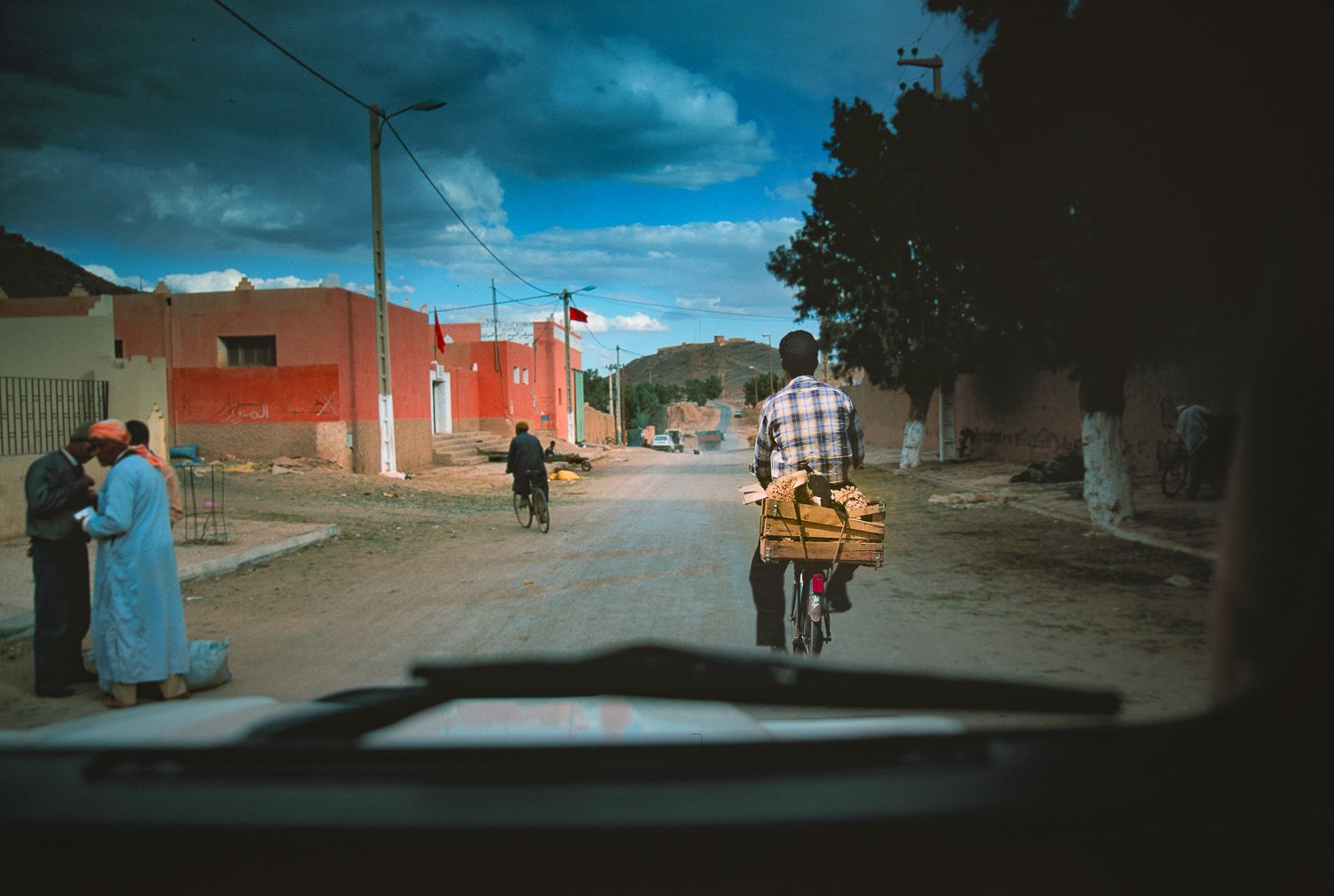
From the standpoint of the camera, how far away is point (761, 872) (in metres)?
1.13

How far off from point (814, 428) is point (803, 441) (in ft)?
0.27

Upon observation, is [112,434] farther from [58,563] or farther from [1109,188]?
[1109,188]

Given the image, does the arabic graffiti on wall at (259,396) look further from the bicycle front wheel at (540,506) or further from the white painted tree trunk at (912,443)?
the white painted tree trunk at (912,443)

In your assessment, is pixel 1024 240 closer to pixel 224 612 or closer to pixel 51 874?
pixel 224 612

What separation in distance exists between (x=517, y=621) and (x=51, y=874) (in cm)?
539

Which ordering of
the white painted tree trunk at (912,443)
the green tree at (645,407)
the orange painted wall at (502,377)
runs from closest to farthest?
the white painted tree trunk at (912,443), the orange painted wall at (502,377), the green tree at (645,407)

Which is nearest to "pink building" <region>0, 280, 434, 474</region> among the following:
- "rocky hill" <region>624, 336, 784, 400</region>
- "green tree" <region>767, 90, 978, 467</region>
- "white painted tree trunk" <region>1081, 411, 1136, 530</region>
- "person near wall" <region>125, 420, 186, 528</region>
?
"green tree" <region>767, 90, 978, 467</region>

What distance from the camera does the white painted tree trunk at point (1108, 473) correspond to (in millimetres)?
11266

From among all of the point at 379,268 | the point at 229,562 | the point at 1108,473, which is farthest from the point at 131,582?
the point at 379,268

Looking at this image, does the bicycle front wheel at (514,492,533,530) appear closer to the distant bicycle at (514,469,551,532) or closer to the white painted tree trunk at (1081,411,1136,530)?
the distant bicycle at (514,469,551,532)

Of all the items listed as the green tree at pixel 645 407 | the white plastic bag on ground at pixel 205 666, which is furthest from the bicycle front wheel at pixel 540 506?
the green tree at pixel 645 407

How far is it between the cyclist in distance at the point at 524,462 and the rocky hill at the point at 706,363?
478 ft

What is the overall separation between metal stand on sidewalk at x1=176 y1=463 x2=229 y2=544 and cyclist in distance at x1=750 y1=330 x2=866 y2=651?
25.6ft

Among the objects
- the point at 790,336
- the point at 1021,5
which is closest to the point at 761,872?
the point at 790,336
